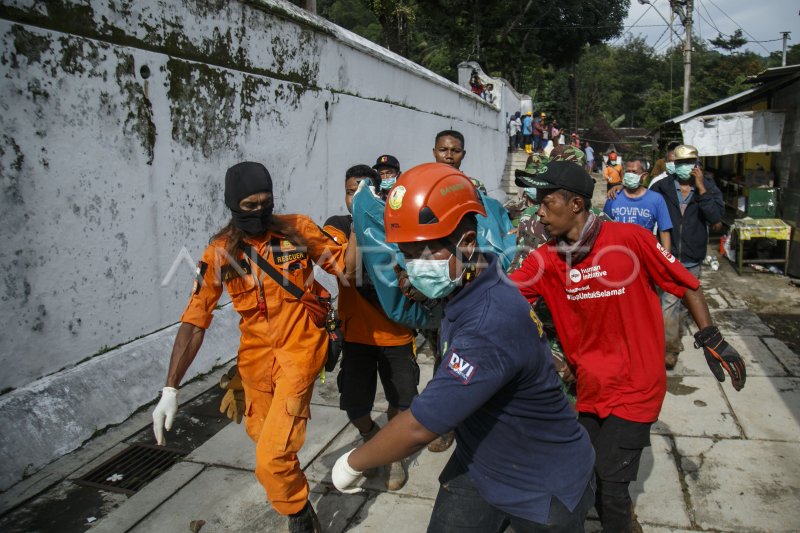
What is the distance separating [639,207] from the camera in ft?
18.3

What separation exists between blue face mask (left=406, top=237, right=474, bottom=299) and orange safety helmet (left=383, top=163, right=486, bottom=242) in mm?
80

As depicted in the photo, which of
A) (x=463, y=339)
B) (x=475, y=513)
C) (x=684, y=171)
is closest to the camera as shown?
(x=463, y=339)

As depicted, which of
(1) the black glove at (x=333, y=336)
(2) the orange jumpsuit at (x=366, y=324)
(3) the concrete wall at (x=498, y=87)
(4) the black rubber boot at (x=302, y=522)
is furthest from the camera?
(3) the concrete wall at (x=498, y=87)

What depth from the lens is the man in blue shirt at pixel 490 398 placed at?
5.89 feet

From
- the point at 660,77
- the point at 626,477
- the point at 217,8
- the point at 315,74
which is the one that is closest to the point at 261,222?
the point at 626,477

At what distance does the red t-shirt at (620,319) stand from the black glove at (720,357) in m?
0.20

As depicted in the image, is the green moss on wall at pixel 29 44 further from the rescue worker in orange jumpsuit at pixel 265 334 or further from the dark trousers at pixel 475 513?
the dark trousers at pixel 475 513

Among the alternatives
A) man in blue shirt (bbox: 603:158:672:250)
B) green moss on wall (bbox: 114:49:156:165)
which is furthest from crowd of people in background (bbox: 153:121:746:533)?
green moss on wall (bbox: 114:49:156:165)

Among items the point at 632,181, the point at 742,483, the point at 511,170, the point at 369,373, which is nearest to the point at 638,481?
the point at 742,483

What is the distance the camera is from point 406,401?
11.9 feet

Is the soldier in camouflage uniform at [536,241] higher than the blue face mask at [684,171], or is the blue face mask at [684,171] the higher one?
the blue face mask at [684,171]

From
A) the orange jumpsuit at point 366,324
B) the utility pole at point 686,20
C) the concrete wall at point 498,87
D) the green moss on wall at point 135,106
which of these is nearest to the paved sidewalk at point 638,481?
the orange jumpsuit at point 366,324

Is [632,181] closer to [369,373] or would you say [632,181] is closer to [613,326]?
[613,326]

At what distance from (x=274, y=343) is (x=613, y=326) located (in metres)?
1.61
